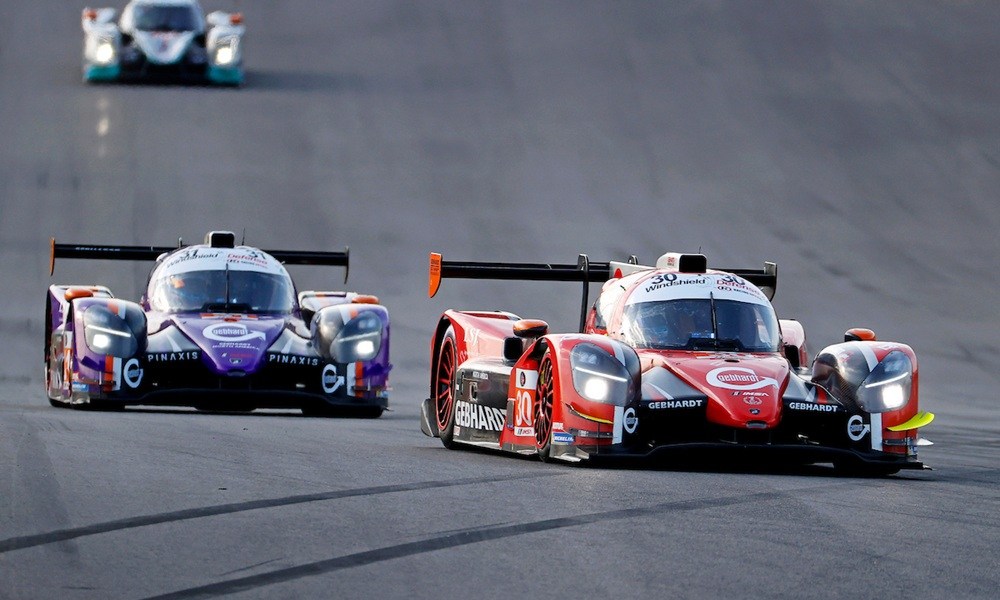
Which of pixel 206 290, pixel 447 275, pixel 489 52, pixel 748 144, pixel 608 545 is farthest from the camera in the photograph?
pixel 489 52

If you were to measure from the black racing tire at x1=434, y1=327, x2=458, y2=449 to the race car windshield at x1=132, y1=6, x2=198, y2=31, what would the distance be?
21.3 metres

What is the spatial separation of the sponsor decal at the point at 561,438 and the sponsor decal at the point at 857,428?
169 centimetres

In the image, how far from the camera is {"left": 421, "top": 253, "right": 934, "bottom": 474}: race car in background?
35.9 feet

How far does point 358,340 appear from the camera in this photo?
16297 mm

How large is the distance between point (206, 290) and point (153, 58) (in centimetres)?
1808

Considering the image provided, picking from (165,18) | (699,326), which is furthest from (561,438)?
(165,18)

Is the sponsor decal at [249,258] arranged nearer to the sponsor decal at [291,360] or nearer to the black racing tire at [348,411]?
the black racing tire at [348,411]

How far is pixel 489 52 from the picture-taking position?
4069 centimetres

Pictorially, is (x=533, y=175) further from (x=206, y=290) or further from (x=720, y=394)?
(x=720, y=394)

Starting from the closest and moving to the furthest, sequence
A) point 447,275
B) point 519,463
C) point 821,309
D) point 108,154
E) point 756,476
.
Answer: point 756,476
point 519,463
point 447,275
point 821,309
point 108,154

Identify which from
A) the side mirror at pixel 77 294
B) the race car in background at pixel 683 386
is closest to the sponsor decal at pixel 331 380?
the side mirror at pixel 77 294

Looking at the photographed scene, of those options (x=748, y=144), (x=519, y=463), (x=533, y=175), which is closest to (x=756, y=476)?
(x=519, y=463)

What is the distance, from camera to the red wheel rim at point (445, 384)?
13.6 m

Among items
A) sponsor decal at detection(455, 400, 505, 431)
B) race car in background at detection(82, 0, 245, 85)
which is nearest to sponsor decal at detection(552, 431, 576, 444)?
sponsor decal at detection(455, 400, 505, 431)
